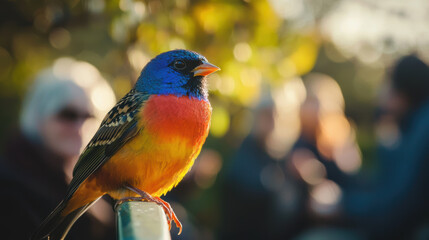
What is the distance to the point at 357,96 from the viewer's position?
926 inches

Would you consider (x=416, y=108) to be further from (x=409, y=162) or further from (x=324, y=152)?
(x=324, y=152)

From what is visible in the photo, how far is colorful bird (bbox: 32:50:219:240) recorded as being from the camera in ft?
6.61

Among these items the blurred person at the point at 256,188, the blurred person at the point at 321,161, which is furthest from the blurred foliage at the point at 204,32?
the blurred person at the point at 256,188

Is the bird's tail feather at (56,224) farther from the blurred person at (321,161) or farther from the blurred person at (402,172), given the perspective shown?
the blurred person at (321,161)

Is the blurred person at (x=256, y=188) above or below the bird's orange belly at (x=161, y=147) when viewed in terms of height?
below

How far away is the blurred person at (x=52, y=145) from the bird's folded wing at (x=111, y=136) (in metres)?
0.89

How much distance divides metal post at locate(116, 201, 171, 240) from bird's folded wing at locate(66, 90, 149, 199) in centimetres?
80

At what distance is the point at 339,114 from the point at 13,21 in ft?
12.9

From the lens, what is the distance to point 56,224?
2.18 meters

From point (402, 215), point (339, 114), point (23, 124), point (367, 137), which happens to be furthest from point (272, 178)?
point (367, 137)

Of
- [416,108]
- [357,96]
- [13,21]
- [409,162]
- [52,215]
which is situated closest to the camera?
[52,215]

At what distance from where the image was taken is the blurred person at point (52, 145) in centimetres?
323

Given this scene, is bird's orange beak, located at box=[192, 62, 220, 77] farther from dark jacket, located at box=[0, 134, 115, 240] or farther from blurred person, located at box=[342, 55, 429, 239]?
blurred person, located at box=[342, 55, 429, 239]

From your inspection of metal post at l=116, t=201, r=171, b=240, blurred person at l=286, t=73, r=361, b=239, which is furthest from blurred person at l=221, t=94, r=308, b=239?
metal post at l=116, t=201, r=171, b=240
